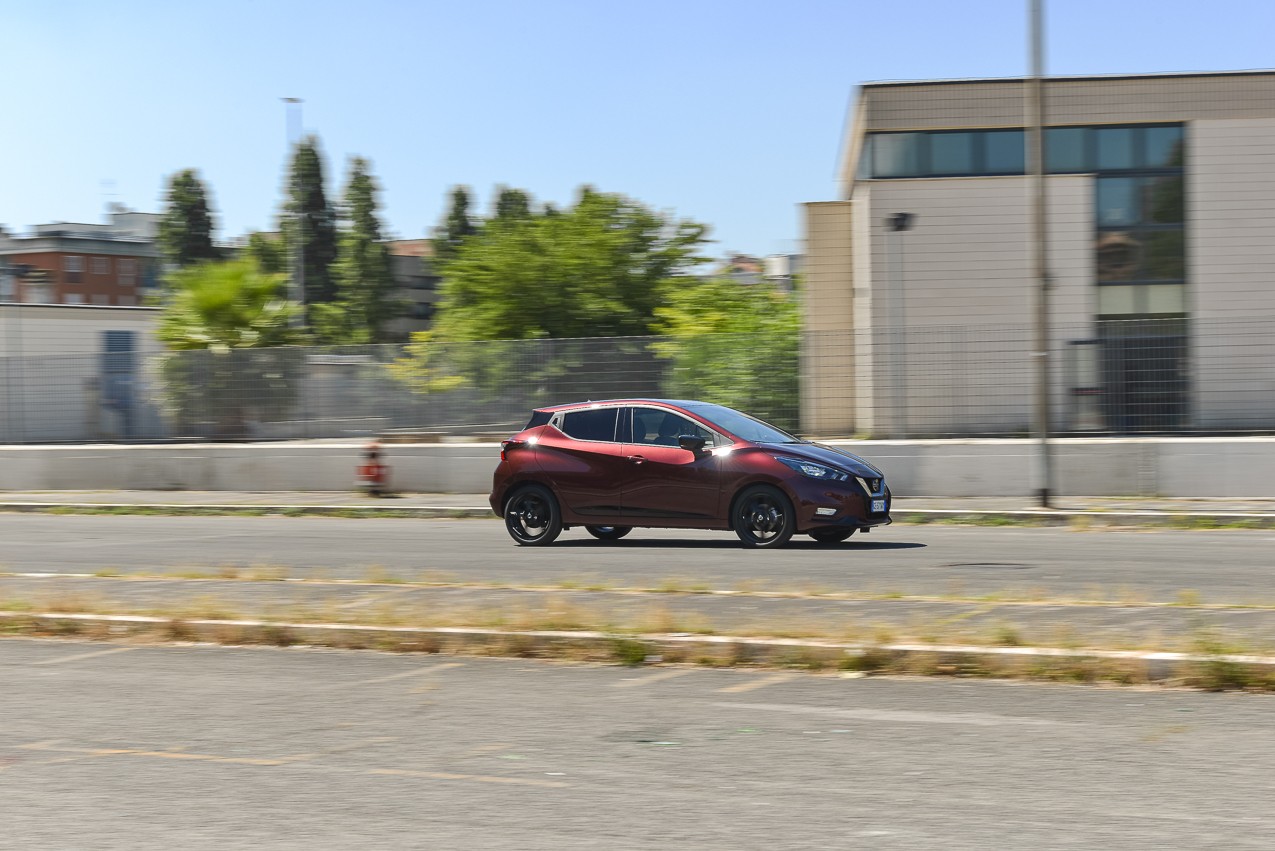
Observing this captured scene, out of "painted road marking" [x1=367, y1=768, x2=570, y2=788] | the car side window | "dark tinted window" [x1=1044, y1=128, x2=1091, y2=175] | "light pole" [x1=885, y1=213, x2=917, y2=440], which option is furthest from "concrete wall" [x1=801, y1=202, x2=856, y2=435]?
"painted road marking" [x1=367, y1=768, x2=570, y2=788]

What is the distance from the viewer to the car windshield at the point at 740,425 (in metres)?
16.1

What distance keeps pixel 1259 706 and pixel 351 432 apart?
67.5 feet

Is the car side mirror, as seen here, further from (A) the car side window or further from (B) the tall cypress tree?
(B) the tall cypress tree

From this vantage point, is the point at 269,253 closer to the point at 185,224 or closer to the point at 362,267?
the point at 185,224

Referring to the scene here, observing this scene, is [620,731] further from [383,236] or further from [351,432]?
[383,236]

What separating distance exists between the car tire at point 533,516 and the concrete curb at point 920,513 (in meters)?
4.91

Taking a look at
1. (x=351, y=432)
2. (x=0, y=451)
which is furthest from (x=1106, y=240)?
(x=0, y=451)

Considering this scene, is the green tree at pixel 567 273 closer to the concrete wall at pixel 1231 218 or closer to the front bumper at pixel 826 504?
the concrete wall at pixel 1231 218

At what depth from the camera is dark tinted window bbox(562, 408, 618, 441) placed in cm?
1670

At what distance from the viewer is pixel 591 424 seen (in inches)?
663

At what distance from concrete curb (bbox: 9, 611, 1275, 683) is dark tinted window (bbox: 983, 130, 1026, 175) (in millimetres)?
24413

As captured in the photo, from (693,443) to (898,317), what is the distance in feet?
50.8

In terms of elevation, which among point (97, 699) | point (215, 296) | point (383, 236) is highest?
point (383, 236)

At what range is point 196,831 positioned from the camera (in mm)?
5207
